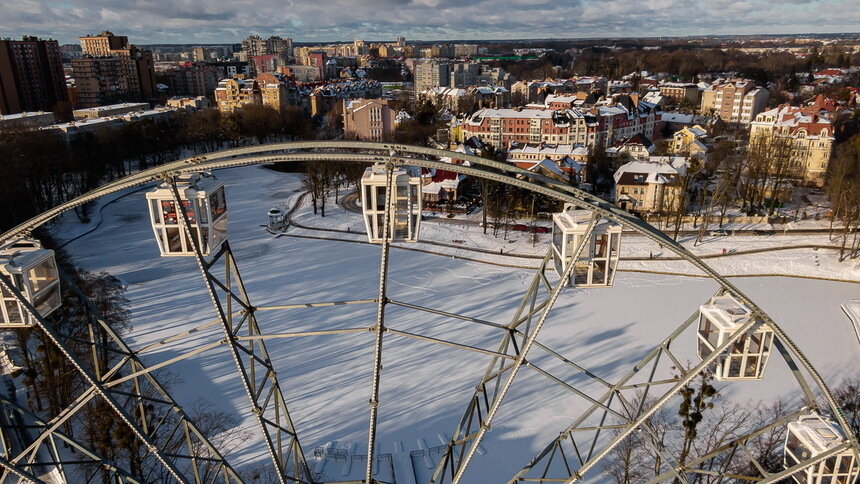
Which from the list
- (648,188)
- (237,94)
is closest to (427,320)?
(648,188)

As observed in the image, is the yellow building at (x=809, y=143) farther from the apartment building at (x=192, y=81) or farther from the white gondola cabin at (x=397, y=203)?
the apartment building at (x=192, y=81)

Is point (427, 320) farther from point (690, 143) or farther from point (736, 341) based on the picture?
point (690, 143)

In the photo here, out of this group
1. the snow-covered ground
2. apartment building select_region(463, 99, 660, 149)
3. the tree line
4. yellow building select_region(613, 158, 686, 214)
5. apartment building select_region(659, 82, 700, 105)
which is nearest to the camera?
→ the snow-covered ground

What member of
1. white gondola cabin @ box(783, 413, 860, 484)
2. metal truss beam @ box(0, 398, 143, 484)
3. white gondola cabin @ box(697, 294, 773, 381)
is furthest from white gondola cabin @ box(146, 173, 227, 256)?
white gondola cabin @ box(783, 413, 860, 484)

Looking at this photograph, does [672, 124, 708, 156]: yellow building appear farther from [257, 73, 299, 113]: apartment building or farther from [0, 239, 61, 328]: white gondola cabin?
[0, 239, 61, 328]: white gondola cabin

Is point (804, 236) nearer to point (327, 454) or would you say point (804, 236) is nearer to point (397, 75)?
point (327, 454)

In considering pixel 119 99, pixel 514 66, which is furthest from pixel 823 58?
pixel 119 99
